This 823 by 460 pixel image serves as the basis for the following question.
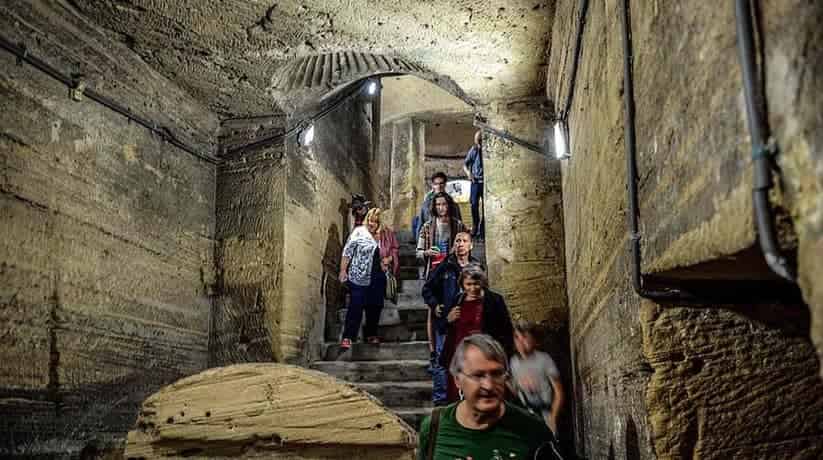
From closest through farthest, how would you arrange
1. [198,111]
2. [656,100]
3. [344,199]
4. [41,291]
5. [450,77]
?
1. [656,100]
2. [41,291]
3. [450,77]
4. [198,111]
5. [344,199]

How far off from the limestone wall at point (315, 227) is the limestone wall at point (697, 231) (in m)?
3.50

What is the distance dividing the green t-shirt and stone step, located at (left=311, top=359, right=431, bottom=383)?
13.0 feet

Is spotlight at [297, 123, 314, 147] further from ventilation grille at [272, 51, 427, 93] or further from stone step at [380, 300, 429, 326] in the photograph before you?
stone step at [380, 300, 429, 326]

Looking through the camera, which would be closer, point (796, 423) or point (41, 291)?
point (796, 423)

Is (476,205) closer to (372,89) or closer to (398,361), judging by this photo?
(398,361)

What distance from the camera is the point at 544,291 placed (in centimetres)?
537

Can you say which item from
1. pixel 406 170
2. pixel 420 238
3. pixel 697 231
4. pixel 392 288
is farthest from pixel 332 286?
pixel 697 231

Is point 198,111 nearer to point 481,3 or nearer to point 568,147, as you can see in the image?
point 481,3

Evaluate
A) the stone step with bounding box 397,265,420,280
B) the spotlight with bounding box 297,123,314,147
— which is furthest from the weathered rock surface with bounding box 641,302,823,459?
the stone step with bounding box 397,265,420,280

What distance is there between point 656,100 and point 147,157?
174 inches

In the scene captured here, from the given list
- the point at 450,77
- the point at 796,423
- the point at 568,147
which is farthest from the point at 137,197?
the point at 796,423

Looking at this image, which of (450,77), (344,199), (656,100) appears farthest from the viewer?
(344,199)

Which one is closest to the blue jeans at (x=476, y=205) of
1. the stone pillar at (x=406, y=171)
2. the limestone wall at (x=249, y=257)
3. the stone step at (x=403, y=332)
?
the stone step at (x=403, y=332)

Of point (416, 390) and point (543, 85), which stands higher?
point (543, 85)
